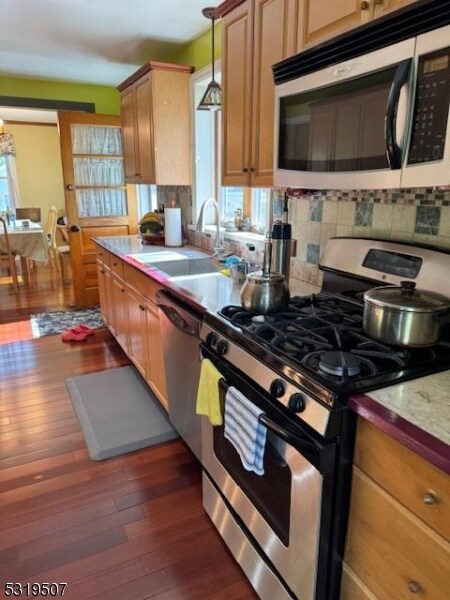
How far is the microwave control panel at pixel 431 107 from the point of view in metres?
0.97

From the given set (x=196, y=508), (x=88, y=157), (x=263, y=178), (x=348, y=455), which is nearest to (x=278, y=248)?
(x=263, y=178)

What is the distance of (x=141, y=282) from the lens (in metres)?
2.52

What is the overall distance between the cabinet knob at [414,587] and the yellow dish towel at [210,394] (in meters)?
0.73

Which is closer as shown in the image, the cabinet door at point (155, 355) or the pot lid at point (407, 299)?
the pot lid at point (407, 299)

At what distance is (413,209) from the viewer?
1457mm

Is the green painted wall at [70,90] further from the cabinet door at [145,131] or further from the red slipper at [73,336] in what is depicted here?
the red slipper at [73,336]

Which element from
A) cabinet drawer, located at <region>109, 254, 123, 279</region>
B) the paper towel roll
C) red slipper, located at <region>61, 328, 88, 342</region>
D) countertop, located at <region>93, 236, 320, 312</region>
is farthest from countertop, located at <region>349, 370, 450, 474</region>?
red slipper, located at <region>61, 328, 88, 342</region>

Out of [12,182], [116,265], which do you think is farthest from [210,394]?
[12,182]

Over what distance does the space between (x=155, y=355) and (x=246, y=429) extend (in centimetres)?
130

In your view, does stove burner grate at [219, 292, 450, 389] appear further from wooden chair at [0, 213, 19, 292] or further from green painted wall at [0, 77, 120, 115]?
wooden chair at [0, 213, 19, 292]

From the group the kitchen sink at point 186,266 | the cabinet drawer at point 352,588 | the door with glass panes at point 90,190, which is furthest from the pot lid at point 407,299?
the door with glass panes at point 90,190

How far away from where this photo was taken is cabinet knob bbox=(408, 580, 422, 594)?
0.86 meters

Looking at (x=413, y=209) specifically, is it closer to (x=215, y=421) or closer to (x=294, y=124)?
(x=294, y=124)

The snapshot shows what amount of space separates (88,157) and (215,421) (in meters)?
3.76
